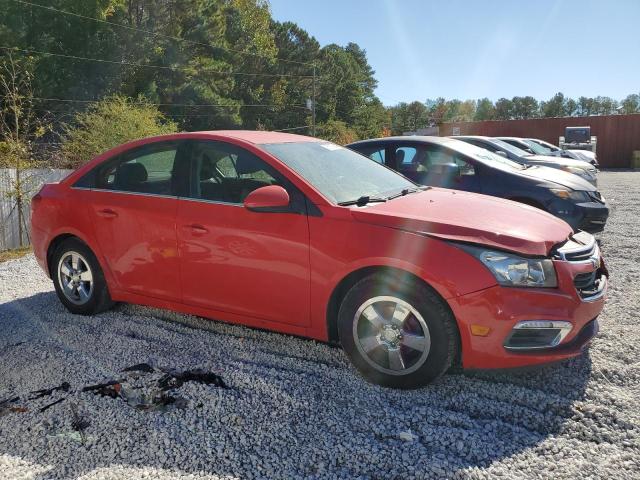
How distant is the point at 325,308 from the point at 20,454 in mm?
1864

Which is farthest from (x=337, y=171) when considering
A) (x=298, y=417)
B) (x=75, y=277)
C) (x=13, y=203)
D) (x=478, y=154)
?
(x=13, y=203)

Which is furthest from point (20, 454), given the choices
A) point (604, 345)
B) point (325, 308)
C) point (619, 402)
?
point (604, 345)

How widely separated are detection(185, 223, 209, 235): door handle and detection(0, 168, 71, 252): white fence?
7190 millimetres

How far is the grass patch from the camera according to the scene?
8233mm

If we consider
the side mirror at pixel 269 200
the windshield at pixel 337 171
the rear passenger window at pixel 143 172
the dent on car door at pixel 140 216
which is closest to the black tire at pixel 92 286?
the dent on car door at pixel 140 216

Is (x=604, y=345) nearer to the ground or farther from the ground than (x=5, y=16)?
nearer to the ground

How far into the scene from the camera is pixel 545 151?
17984 millimetres

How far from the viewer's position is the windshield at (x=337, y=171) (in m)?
3.69

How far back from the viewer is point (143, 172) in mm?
4363

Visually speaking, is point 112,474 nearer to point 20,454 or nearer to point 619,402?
point 20,454

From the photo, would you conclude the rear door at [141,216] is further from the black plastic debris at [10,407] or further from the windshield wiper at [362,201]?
the windshield wiper at [362,201]

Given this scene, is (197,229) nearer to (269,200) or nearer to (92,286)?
(269,200)

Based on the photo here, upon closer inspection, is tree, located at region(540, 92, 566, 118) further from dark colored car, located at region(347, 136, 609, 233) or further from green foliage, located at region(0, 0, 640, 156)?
dark colored car, located at region(347, 136, 609, 233)

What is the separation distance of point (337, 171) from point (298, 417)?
186cm
